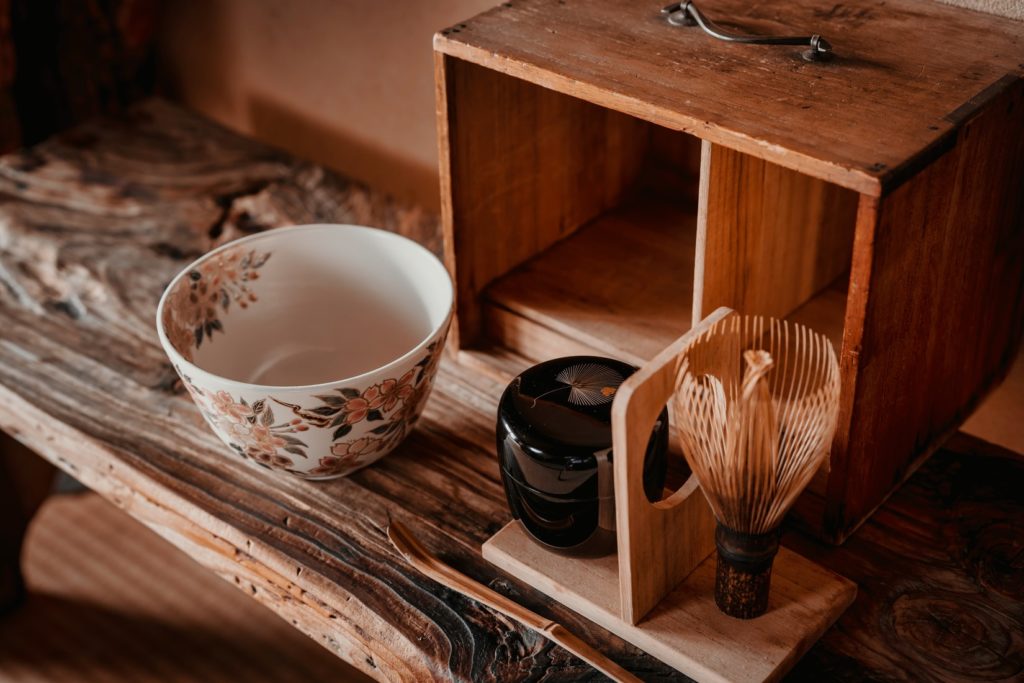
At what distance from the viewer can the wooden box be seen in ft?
2.18

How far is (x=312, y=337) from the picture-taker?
93 cm

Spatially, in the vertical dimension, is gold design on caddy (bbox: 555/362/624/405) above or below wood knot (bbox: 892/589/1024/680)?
above

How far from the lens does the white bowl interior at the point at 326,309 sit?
90cm

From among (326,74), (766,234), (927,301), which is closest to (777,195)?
(766,234)

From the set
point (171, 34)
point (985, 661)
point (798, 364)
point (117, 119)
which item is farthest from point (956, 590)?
point (171, 34)

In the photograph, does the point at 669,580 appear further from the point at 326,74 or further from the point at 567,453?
the point at 326,74

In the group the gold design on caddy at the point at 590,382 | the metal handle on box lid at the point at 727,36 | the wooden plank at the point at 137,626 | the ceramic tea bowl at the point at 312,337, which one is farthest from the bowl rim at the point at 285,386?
the wooden plank at the point at 137,626

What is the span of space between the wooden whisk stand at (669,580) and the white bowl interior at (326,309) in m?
0.24

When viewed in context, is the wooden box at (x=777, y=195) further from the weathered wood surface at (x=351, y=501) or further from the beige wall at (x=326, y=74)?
the beige wall at (x=326, y=74)

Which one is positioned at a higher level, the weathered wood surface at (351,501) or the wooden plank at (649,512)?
the wooden plank at (649,512)

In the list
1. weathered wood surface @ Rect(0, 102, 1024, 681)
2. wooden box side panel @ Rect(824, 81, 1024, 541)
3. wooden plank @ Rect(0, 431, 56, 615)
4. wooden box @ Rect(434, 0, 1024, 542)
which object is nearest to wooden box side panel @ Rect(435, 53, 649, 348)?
wooden box @ Rect(434, 0, 1024, 542)

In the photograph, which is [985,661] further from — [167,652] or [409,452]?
[167,652]

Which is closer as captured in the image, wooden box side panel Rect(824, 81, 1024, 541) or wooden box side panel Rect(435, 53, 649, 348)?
wooden box side panel Rect(824, 81, 1024, 541)

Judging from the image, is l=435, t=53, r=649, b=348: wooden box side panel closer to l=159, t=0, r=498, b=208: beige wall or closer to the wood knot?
l=159, t=0, r=498, b=208: beige wall
